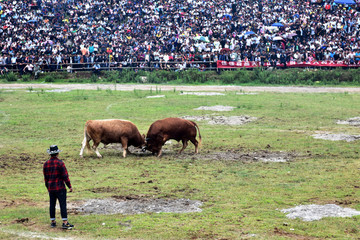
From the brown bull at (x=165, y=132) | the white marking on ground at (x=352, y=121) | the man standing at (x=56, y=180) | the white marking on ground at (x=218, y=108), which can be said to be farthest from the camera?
the white marking on ground at (x=218, y=108)

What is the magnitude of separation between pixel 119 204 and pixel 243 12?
46705 mm

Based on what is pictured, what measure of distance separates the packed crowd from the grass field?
693 inches

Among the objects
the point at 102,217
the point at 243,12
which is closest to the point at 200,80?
the point at 243,12

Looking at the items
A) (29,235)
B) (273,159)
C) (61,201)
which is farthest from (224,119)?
(29,235)

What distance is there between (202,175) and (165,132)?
355 cm

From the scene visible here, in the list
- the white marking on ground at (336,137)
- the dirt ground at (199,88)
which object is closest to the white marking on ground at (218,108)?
the dirt ground at (199,88)

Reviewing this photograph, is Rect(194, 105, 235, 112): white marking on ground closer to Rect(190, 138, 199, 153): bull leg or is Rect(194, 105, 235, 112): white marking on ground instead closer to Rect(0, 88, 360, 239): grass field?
Rect(0, 88, 360, 239): grass field

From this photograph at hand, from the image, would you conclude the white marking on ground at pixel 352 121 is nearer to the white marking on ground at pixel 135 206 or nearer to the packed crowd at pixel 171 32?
the white marking on ground at pixel 135 206

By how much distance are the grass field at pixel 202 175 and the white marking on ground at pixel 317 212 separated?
0.24 m

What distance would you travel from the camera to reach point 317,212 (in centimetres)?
1285

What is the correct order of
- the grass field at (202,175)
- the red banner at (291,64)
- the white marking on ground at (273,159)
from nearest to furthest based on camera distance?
the grass field at (202,175)
the white marking on ground at (273,159)
the red banner at (291,64)

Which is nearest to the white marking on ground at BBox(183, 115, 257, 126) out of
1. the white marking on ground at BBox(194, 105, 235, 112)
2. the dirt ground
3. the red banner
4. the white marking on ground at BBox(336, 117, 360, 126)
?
the white marking on ground at BBox(194, 105, 235, 112)

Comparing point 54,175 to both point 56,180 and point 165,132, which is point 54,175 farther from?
point 165,132

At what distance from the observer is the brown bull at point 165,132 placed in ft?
67.1
